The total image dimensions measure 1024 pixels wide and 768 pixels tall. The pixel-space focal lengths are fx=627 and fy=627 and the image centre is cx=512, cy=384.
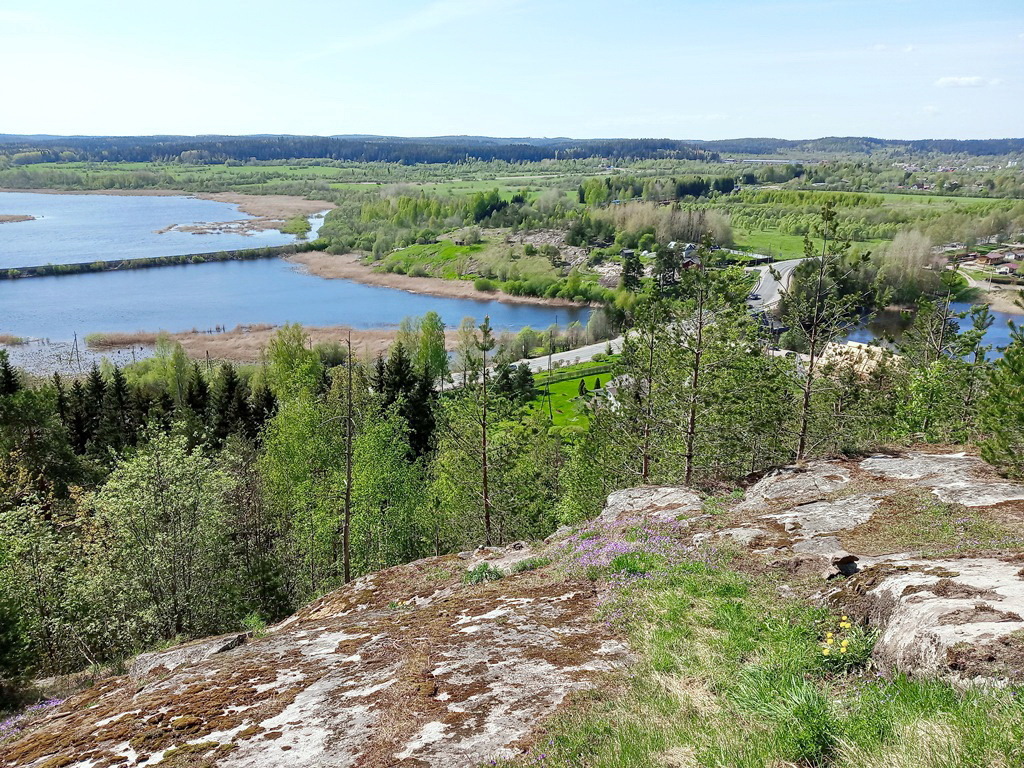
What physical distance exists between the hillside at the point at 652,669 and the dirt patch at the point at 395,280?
11955 centimetres

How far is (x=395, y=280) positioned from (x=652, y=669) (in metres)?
143

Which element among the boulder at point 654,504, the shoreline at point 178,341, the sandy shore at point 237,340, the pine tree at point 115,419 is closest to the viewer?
the boulder at point 654,504

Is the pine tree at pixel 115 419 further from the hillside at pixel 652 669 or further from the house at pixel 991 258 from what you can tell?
the house at pixel 991 258

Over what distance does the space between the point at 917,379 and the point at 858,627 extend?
83.8ft

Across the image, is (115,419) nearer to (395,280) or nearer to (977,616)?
(977,616)

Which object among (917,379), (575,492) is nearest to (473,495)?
(575,492)

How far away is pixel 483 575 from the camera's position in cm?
1392

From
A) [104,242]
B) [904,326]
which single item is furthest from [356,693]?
[104,242]

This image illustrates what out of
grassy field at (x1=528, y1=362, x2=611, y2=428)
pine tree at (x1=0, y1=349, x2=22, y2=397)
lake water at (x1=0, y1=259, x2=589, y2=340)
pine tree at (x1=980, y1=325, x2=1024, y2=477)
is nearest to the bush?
pine tree at (x1=980, y1=325, x2=1024, y2=477)

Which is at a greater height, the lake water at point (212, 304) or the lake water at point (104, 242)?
the lake water at point (104, 242)

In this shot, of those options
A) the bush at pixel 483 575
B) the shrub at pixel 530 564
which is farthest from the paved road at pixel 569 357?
the bush at pixel 483 575

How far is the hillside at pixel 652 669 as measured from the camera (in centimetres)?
547

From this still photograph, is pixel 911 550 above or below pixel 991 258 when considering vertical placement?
above

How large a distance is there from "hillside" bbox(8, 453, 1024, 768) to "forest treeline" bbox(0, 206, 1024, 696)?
Result: 7.64 metres
